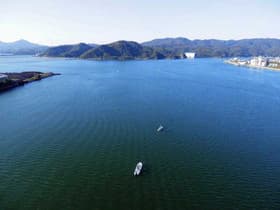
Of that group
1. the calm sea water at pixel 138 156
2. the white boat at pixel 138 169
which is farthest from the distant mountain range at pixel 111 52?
the white boat at pixel 138 169

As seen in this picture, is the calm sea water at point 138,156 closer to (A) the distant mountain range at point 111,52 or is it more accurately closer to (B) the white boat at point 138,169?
(B) the white boat at point 138,169

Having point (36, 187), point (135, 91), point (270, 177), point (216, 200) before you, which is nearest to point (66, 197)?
point (36, 187)

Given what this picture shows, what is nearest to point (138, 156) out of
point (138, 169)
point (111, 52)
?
point (138, 169)

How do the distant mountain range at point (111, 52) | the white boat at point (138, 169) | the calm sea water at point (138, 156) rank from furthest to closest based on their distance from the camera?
the distant mountain range at point (111, 52)
the white boat at point (138, 169)
the calm sea water at point (138, 156)

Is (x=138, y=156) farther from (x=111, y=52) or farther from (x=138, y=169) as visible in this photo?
(x=111, y=52)

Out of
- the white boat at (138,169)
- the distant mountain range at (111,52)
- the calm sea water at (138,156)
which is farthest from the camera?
the distant mountain range at (111,52)

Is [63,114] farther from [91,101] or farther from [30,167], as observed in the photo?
[30,167]

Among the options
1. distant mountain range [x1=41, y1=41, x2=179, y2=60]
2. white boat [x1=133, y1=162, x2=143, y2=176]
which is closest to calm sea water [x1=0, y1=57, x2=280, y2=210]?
white boat [x1=133, y1=162, x2=143, y2=176]

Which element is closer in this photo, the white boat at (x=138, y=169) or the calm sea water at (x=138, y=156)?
the calm sea water at (x=138, y=156)
